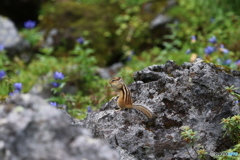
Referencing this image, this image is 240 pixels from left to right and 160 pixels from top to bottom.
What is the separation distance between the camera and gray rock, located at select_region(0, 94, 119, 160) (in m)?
1.95

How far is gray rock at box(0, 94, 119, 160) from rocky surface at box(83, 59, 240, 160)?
3.61 ft

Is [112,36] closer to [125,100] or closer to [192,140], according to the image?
[125,100]

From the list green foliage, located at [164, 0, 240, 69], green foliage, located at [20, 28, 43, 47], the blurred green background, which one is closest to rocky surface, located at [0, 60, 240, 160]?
the blurred green background

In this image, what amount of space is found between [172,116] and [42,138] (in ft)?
5.36

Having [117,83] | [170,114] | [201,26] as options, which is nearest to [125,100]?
[117,83]

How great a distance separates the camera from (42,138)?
6.48 ft

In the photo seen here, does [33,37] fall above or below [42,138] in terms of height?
above

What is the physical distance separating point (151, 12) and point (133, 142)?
277 inches

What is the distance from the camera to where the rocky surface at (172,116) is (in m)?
3.12

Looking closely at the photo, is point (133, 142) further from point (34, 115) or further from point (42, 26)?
point (42, 26)

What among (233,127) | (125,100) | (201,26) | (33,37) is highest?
(33,37)

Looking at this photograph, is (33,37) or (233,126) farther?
(33,37)

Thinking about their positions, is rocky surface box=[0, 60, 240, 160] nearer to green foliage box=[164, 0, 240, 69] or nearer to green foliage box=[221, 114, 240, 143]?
green foliage box=[221, 114, 240, 143]

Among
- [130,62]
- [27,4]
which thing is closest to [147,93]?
[130,62]
